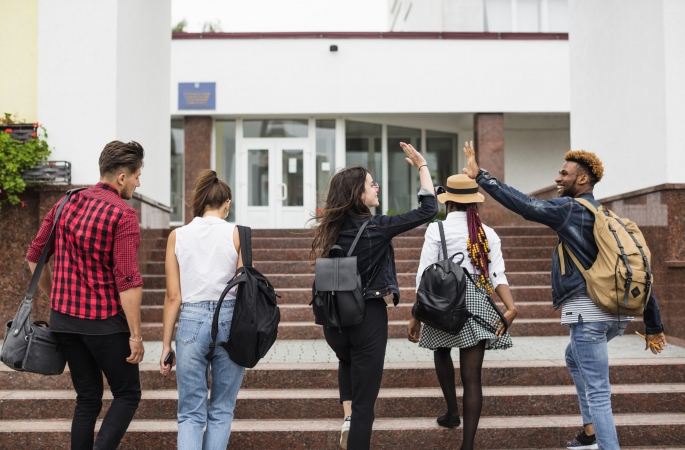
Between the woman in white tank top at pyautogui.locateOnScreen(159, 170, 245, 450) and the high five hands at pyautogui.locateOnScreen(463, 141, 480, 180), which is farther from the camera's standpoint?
the high five hands at pyautogui.locateOnScreen(463, 141, 480, 180)

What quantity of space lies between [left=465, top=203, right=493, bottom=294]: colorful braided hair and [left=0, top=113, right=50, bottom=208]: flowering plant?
4.81m

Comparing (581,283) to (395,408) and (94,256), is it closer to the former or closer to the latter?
(395,408)

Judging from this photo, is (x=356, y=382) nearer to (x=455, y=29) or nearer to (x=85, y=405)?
(x=85, y=405)

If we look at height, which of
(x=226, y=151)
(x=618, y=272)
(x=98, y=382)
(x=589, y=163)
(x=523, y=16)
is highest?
(x=523, y=16)

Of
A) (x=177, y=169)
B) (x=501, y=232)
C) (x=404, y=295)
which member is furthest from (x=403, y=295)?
(x=177, y=169)

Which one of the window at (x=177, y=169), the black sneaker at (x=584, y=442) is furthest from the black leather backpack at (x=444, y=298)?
the window at (x=177, y=169)

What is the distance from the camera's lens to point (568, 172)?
4113 millimetres

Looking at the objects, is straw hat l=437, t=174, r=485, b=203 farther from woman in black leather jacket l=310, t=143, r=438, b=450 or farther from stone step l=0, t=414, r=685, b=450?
stone step l=0, t=414, r=685, b=450

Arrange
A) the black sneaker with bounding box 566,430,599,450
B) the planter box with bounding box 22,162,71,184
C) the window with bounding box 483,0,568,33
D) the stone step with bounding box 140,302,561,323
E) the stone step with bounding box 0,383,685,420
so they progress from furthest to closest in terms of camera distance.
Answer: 1. the window with bounding box 483,0,568,33
2. the stone step with bounding box 140,302,561,323
3. the planter box with bounding box 22,162,71,184
4. the stone step with bounding box 0,383,685,420
5. the black sneaker with bounding box 566,430,599,450

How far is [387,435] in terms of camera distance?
194 inches

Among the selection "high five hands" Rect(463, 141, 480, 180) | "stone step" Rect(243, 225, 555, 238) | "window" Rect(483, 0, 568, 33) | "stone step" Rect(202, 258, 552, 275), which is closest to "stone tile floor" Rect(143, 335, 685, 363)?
"stone step" Rect(202, 258, 552, 275)

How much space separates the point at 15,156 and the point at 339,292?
15.6 feet

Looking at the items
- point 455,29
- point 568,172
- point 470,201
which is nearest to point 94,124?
point 470,201

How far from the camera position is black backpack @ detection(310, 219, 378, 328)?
3.66 metres
